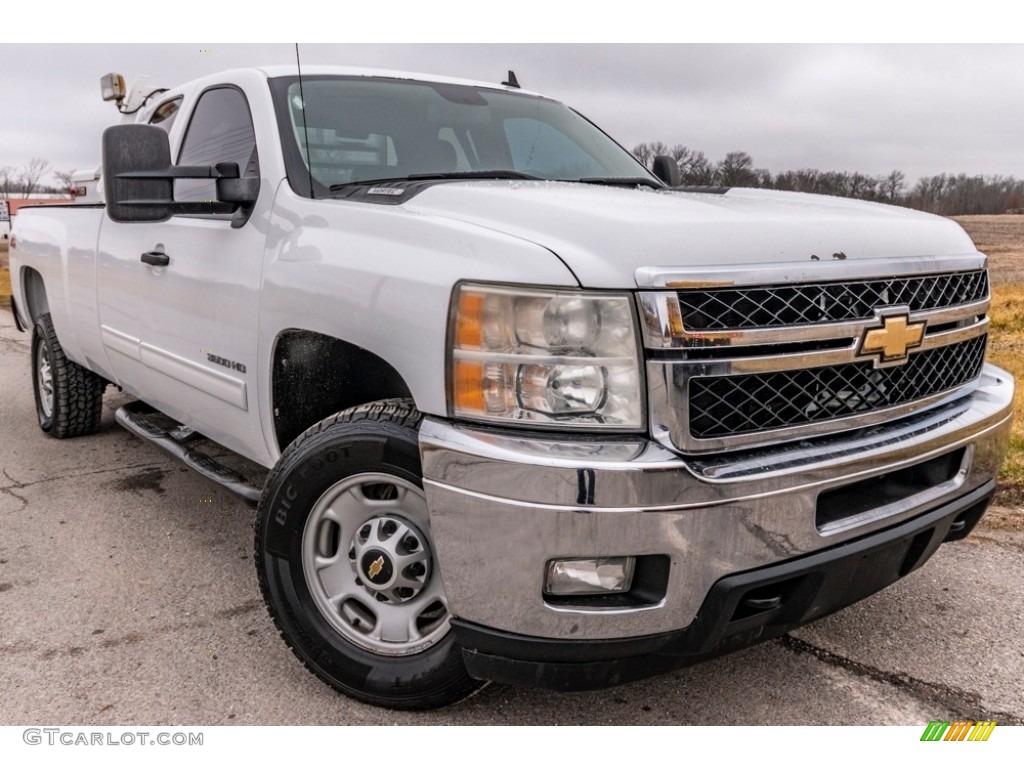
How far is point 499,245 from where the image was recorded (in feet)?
Answer: 6.91

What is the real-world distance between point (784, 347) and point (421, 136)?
1772 millimetres

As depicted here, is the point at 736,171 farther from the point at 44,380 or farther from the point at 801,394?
the point at 44,380

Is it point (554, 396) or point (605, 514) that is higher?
point (554, 396)

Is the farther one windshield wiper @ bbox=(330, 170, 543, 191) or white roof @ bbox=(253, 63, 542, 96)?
white roof @ bbox=(253, 63, 542, 96)

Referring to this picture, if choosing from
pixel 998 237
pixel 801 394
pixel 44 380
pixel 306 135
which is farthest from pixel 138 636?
pixel 998 237

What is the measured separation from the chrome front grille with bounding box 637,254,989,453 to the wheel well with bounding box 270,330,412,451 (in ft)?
3.12

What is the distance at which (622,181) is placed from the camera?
3.48 metres

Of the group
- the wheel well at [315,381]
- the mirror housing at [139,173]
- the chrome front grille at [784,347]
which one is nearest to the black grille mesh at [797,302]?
the chrome front grille at [784,347]

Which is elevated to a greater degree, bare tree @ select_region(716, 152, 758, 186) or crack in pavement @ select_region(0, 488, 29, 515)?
bare tree @ select_region(716, 152, 758, 186)

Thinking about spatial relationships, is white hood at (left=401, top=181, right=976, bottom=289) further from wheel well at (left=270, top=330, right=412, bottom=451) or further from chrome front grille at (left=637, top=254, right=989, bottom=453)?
wheel well at (left=270, top=330, right=412, bottom=451)

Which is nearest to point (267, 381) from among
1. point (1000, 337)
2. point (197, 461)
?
point (197, 461)

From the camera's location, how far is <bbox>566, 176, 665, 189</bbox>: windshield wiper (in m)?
3.37

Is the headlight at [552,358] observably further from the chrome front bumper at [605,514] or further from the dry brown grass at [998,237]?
the dry brown grass at [998,237]
